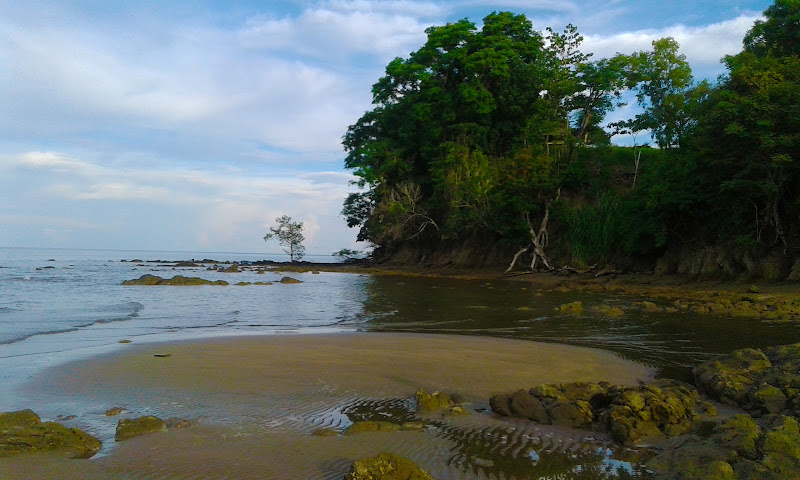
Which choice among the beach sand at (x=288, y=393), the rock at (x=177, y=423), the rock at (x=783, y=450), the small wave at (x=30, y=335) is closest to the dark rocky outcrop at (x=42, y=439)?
the beach sand at (x=288, y=393)

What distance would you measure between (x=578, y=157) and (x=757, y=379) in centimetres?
2923

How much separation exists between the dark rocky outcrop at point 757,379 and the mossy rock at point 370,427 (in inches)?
152

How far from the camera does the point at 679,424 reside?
17.5 feet

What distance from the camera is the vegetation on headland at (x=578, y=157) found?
1959 centimetres

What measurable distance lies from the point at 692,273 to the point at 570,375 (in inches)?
718

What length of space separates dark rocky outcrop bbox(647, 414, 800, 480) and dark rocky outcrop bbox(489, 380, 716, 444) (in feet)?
1.43

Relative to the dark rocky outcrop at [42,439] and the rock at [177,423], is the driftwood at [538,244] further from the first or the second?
the dark rocky outcrop at [42,439]

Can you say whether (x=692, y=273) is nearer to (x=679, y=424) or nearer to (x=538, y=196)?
(x=538, y=196)

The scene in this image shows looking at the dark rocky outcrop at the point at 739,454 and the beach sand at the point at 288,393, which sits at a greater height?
the dark rocky outcrop at the point at 739,454

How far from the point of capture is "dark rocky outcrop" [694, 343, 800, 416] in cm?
567

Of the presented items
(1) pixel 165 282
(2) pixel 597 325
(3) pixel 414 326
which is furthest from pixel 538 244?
(1) pixel 165 282

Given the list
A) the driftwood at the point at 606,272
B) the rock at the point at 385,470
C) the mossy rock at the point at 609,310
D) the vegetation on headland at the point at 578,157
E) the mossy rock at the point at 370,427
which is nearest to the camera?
the rock at the point at 385,470

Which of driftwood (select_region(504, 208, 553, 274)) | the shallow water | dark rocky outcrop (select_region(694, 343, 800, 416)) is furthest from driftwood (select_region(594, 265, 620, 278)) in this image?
dark rocky outcrop (select_region(694, 343, 800, 416))

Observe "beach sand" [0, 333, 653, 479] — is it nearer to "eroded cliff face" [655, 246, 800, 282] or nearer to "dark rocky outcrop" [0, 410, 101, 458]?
"dark rocky outcrop" [0, 410, 101, 458]
